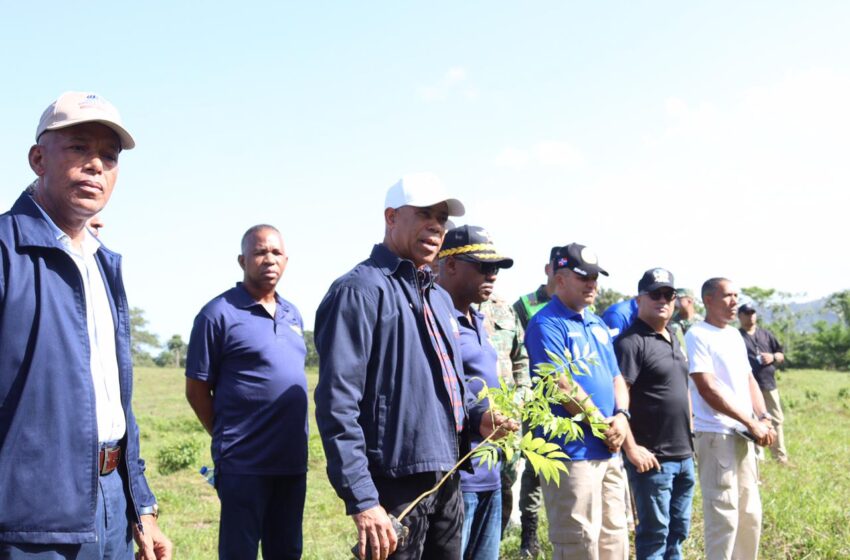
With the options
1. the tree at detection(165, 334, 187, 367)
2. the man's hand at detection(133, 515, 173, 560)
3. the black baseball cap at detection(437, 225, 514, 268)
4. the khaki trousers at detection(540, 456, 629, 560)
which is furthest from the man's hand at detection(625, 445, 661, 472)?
the tree at detection(165, 334, 187, 367)

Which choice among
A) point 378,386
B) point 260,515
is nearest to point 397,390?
point 378,386

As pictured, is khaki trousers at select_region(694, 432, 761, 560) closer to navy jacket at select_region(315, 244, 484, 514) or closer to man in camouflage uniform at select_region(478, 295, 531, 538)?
man in camouflage uniform at select_region(478, 295, 531, 538)

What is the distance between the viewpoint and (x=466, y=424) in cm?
324

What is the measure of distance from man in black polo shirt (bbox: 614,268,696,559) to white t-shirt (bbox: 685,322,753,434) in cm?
13

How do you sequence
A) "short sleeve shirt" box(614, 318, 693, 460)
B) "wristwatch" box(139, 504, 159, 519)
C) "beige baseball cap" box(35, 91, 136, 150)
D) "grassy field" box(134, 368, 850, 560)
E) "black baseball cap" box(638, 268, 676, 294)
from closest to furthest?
"beige baseball cap" box(35, 91, 136, 150), "wristwatch" box(139, 504, 159, 519), "short sleeve shirt" box(614, 318, 693, 460), "black baseball cap" box(638, 268, 676, 294), "grassy field" box(134, 368, 850, 560)

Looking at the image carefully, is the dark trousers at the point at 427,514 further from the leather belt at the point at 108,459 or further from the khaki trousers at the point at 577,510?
the khaki trousers at the point at 577,510

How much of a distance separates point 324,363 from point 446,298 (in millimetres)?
873

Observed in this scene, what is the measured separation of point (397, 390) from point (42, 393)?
1273 millimetres

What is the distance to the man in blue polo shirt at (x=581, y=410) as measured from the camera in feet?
14.2

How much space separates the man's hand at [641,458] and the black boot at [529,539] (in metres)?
1.23

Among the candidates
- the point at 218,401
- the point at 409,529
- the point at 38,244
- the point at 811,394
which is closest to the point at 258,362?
the point at 218,401

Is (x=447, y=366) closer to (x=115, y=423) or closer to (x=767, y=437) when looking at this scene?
(x=115, y=423)

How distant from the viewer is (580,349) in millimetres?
4617

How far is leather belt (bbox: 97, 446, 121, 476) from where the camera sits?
2.28 metres
